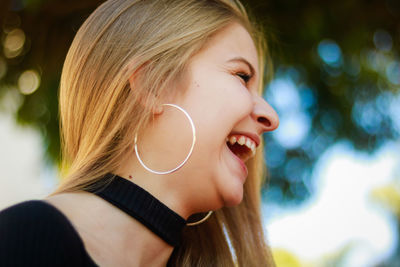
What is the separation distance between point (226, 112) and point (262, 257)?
2.37 ft

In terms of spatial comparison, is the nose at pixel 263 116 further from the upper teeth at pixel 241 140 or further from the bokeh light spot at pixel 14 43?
the bokeh light spot at pixel 14 43

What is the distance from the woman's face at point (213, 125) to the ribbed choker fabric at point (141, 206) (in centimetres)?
9

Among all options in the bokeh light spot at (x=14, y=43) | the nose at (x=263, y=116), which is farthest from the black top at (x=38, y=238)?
the bokeh light spot at (x=14, y=43)

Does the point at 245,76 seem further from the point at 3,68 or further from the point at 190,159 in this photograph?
the point at 3,68

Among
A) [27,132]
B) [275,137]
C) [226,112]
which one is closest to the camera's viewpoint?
[226,112]

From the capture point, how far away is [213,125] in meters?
1.33

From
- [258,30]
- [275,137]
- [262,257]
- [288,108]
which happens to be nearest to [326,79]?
[288,108]

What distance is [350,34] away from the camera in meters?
3.01

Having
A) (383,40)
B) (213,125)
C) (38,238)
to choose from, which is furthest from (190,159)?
(383,40)

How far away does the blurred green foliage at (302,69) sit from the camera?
2945 millimetres

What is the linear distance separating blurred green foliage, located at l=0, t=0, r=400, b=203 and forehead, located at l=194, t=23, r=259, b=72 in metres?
1.21

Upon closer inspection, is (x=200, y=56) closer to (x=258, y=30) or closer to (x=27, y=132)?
(x=258, y=30)

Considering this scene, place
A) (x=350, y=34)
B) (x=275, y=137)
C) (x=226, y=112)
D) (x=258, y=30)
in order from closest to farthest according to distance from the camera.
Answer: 1. (x=226, y=112)
2. (x=258, y=30)
3. (x=350, y=34)
4. (x=275, y=137)

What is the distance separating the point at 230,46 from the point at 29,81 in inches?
82.4
